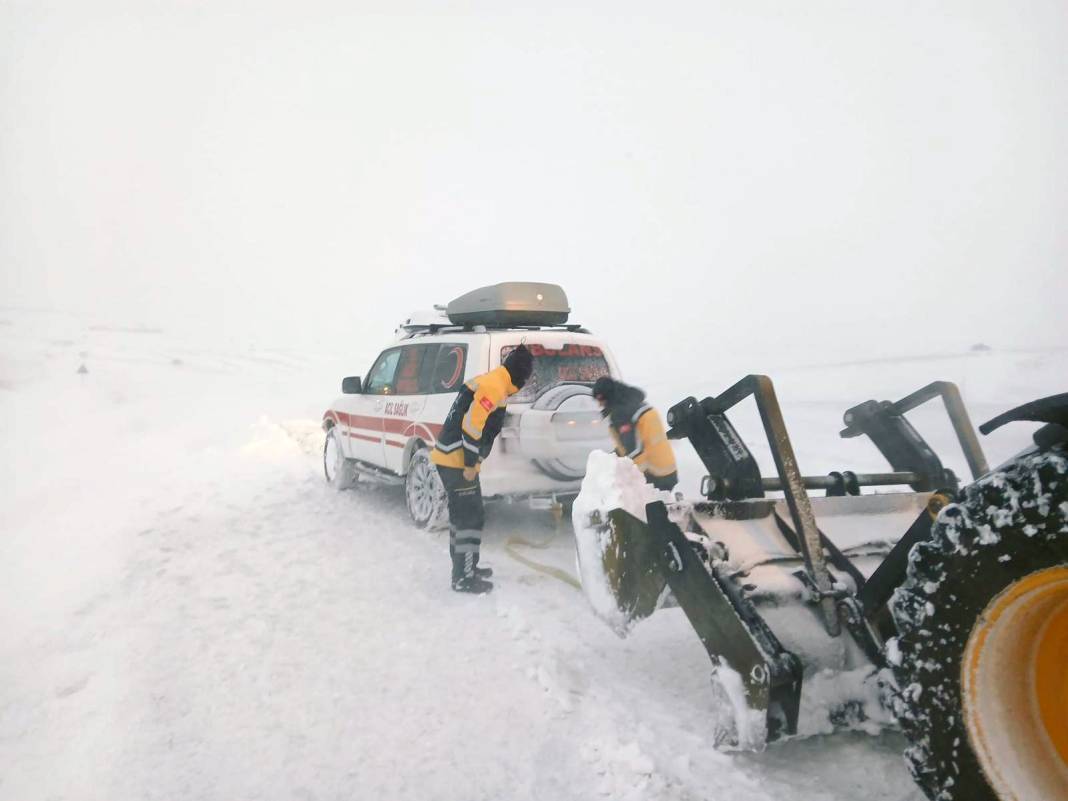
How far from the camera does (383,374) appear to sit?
7.21m

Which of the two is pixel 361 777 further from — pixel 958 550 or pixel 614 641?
pixel 958 550

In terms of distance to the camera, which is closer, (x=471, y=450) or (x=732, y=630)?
(x=732, y=630)

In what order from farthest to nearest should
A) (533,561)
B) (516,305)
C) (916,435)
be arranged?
(516,305) < (533,561) < (916,435)

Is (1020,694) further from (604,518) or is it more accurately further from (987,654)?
(604,518)

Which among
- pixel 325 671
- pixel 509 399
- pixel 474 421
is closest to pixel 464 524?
pixel 474 421

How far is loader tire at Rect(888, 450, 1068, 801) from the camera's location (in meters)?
1.62

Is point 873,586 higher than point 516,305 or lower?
lower

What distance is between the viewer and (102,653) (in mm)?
3635

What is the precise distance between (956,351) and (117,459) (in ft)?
99.9

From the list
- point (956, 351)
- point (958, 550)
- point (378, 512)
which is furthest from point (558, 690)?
point (956, 351)

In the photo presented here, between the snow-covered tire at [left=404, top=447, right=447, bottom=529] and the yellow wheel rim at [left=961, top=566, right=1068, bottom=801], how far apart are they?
4.45 meters

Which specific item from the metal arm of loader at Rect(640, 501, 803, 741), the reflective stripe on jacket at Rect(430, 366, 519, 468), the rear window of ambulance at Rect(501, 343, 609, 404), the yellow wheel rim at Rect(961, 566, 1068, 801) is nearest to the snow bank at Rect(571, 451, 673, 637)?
the metal arm of loader at Rect(640, 501, 803, 741)

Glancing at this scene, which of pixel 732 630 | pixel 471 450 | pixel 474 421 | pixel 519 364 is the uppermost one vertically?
pixel 519 364

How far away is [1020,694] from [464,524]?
340 centimetres
